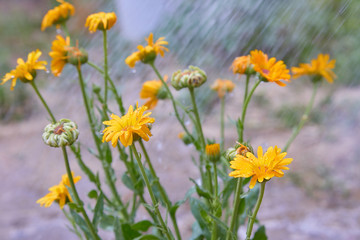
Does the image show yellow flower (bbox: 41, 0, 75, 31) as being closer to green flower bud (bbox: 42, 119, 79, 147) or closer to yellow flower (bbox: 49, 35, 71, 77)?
yellow flower (bbox: 49, 35, 71, 77)

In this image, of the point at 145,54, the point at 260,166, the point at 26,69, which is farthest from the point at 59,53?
the point at 260,166

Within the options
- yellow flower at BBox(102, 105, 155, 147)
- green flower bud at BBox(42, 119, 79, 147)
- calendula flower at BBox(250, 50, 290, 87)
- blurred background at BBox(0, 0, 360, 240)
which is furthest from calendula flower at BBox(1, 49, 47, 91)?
blurred background at BBox(0, 0, 360, 240)

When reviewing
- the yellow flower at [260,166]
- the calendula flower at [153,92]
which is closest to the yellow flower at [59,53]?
the calendula flower at [153,92]

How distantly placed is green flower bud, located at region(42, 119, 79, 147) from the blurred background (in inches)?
26.9

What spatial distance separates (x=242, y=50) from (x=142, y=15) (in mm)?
920

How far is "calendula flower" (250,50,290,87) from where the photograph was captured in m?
0.75

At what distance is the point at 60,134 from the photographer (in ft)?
2.31

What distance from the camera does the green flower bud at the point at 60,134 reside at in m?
0.70

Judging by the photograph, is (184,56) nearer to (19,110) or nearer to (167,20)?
(167,20)

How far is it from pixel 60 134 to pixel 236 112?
1.77 metres

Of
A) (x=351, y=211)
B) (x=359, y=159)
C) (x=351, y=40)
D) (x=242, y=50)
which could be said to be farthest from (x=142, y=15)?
(x=351, y=211)

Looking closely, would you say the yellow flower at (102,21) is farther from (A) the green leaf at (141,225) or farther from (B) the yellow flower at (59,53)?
(A) the green leaf at (141,225)

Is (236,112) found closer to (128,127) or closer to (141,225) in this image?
(141,225)

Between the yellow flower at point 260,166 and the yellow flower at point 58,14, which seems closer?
the yellow flower at point 260,166
